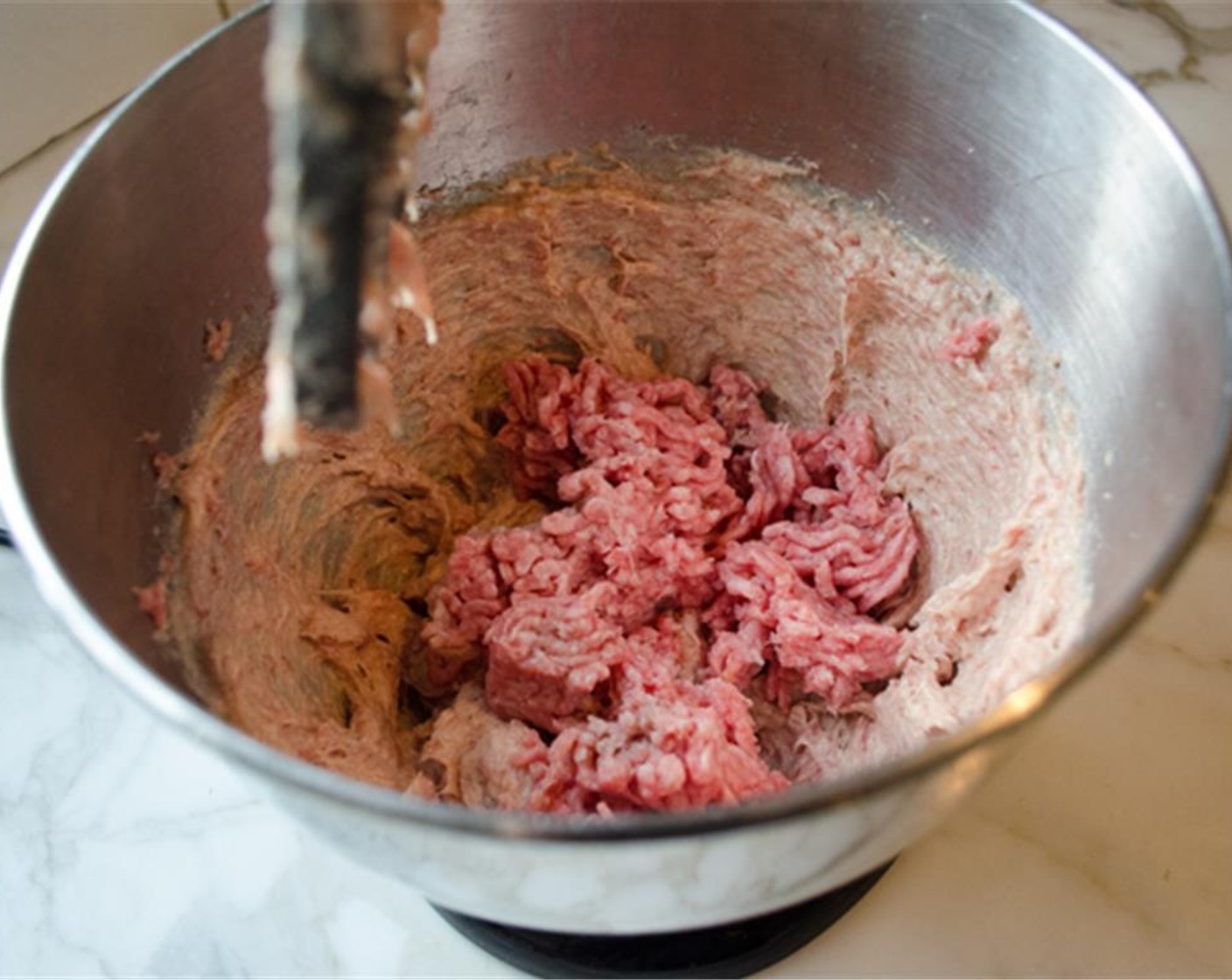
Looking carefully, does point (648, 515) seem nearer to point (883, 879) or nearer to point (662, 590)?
point (662, 590)

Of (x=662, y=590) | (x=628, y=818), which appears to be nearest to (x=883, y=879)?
(x=662, y=590)

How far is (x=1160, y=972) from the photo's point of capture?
1180 mm

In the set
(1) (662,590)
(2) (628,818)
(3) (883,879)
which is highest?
(2) (628,818)

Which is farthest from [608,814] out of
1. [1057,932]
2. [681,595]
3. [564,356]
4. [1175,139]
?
[1175,139]

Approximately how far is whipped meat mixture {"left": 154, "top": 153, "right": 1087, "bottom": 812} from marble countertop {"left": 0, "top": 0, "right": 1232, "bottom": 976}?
15 cm

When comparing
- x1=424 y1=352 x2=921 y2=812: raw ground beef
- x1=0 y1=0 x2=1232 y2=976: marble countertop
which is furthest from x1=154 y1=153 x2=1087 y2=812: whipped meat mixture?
x1=0 y1=0 x2=1232 y2=976: marble countertop

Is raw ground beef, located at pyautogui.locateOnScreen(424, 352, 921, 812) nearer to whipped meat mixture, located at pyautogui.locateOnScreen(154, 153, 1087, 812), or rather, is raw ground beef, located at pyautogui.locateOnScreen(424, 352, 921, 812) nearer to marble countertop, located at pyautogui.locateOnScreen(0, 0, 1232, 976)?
whipped meat mixture, located at pyautogui.locateOnScreen(154, 153, 1087, 812)

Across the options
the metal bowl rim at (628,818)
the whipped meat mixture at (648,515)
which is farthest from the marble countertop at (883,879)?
the metal bowl rim at (628,818)

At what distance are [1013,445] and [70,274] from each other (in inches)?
35.6

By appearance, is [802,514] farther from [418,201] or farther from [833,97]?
[418,201]

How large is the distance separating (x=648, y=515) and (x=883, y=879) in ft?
1.50

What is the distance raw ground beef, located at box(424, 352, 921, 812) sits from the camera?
119 cm

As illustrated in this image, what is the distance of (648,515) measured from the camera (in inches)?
54.4

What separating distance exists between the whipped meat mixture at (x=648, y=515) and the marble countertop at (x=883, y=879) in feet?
0.50
